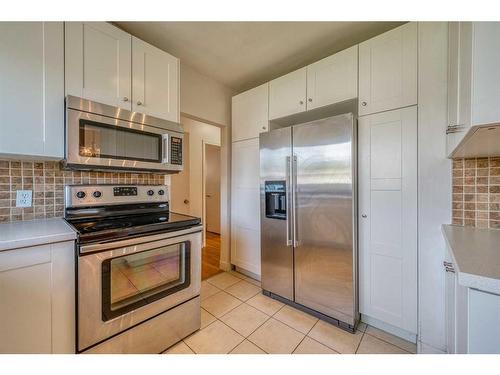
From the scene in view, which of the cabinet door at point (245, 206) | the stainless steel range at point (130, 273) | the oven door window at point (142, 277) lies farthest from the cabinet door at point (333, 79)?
the oven door window at point (142, 277)

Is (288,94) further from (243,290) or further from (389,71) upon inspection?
(243,290)

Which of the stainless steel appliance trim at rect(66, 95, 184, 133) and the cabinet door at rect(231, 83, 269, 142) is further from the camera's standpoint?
the cabinet door at rect(231, 83, 269, 142)

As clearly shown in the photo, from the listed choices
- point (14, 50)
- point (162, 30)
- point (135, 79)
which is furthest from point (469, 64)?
point (14, 50)

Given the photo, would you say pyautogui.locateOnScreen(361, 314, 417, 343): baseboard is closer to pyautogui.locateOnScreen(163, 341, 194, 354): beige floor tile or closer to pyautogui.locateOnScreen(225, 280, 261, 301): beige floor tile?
pyautogui.locateOnScreen(225, 280, 261, 301): beige floor tile

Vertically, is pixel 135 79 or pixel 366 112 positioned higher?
pixel 135 79

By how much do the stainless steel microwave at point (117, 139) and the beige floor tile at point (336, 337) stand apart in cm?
181

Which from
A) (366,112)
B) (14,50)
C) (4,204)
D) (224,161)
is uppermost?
(14,50)

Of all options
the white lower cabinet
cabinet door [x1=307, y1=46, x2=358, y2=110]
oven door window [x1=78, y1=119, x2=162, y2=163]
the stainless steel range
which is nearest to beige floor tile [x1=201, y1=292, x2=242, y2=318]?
the stainless steel range

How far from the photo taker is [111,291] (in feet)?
3.95

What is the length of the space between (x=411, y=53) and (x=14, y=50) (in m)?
2.51

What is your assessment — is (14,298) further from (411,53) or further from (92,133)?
(411,53)

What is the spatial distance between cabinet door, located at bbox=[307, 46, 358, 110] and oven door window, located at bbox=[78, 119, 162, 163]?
147cm

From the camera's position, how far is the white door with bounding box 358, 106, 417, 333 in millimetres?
1493

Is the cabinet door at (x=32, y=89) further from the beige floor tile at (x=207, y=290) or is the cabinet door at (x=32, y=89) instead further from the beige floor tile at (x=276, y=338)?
the beige floor tile at (x=276, y=338)
